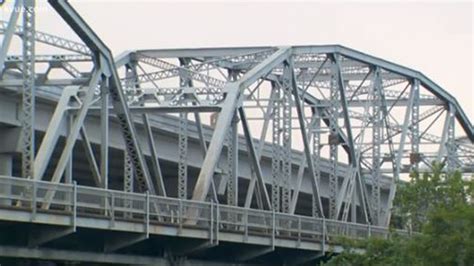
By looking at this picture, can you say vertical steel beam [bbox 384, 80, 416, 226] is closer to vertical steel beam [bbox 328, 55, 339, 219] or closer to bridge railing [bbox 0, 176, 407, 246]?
vertical steel beam [bbox 328, 55, 339, 219]

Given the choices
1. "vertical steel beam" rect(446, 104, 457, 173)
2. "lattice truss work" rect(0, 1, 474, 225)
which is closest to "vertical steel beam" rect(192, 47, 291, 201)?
"lattice truss work" rect(0, 1, 474, 225)

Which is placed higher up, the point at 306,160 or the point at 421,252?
the point at 306,160

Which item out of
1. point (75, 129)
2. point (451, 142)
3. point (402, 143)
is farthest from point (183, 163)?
point (451, 142)

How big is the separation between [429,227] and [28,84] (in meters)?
13.7

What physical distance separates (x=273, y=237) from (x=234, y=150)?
15.3 ft

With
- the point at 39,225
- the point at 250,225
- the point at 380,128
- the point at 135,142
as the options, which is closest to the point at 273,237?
the point at 250,225

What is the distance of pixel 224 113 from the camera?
73812mm

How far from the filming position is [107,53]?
64.8 meters

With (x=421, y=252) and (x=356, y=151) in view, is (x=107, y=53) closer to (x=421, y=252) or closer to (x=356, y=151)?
(x=421, y=252)

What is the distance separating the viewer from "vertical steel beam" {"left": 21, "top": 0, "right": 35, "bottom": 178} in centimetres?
5856

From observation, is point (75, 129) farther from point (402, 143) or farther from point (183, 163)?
point (402, 143)

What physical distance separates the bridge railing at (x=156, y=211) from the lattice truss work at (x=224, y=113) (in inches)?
50.3

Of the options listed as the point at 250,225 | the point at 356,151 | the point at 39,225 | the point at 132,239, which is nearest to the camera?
the point at 39,225

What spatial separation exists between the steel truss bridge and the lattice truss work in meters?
0.09
